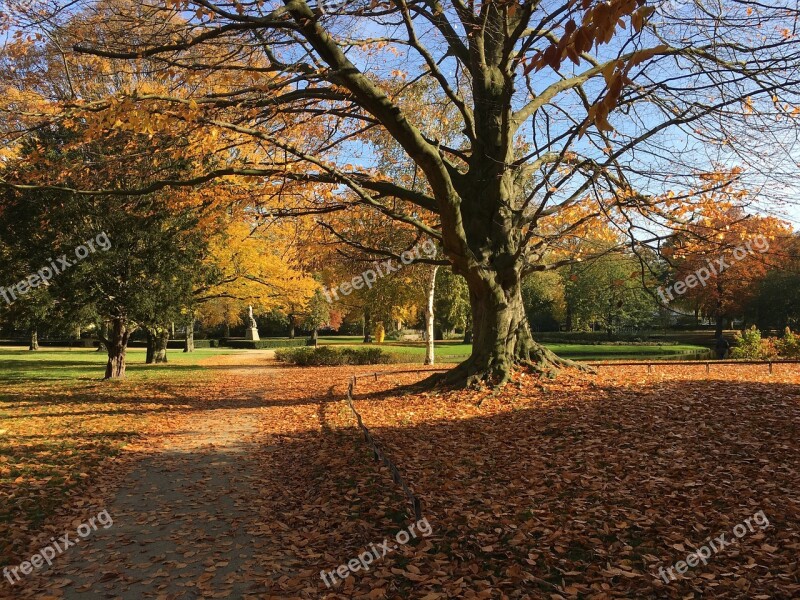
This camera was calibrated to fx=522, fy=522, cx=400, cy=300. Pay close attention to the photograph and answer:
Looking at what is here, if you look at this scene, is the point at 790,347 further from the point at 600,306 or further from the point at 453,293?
the point at 600,306

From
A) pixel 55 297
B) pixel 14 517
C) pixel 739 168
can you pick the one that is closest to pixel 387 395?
pixel 14 517

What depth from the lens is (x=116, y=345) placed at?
55.3 ft

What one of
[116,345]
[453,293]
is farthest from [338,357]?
[453,293]

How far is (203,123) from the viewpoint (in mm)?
8203

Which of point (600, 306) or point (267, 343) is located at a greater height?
point (600, 306)


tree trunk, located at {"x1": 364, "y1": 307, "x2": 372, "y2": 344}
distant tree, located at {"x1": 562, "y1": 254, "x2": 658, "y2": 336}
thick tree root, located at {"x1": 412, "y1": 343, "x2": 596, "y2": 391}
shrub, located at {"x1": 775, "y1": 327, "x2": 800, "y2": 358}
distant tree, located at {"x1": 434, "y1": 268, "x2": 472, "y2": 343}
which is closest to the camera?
thick tree root, located at {"x1": 412, "y1": 343, "x2": 596, "y2": 391}

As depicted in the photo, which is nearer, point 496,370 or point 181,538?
point 181,538

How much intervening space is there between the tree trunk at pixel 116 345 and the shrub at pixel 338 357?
30.4ft

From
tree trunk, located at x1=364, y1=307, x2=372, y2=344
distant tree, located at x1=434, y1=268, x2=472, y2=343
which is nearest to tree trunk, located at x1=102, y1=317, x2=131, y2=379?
distant tree, located at x1=434, y1=268, x2=472, y2=343

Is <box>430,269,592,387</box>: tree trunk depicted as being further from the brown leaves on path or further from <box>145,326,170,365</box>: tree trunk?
<box>145,326,170,365</box>: tree trunk

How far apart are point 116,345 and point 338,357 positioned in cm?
1078

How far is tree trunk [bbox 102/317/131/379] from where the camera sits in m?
16.6

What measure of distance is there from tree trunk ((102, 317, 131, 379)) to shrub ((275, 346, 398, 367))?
926 cm

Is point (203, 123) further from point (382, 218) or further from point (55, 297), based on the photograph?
point (55, 297)
